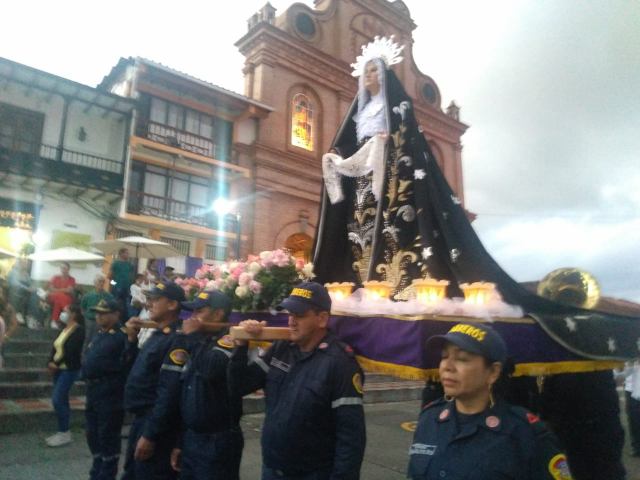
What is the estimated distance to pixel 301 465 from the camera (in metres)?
2.60

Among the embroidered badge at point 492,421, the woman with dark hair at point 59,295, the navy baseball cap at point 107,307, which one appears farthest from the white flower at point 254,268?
the woman with dark hair at point 59,295

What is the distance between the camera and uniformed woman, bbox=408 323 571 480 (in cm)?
179

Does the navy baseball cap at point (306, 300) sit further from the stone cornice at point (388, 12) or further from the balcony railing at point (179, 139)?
the stone cornice at point (388, 12)

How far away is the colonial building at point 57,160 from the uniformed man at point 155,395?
46.1 ft

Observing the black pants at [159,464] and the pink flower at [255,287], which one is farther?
the pink flower at [255,287]

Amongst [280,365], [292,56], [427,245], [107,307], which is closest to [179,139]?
[292,56]

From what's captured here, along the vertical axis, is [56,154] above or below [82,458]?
above

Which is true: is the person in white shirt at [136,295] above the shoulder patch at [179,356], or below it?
above

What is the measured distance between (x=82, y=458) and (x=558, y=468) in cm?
591

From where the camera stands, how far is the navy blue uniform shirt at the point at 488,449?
5.84 feet

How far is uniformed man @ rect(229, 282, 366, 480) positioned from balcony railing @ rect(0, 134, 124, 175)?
1711cm

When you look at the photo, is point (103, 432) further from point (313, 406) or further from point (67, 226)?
point (67, 226)

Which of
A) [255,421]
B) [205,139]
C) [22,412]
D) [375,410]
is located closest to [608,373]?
[255,421]

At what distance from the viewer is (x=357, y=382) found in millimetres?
2717
